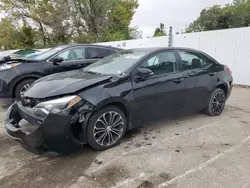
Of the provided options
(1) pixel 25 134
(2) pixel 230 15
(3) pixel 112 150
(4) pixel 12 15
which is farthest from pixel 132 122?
(4) pixel 12 15

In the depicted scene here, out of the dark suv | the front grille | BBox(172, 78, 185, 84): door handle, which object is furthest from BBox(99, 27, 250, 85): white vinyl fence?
the front grille

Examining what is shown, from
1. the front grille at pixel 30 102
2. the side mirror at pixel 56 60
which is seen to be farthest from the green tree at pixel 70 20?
the front grille at pixel 30 102

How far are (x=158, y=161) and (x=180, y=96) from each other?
58.6 inches

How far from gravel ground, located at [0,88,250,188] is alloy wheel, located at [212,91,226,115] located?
0.79 metres

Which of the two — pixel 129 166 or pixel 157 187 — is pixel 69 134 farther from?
pixel 157 187

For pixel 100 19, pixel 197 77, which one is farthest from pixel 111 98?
pixel 100 19

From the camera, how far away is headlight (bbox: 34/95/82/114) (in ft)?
9.11

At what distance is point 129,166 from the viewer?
2.79m

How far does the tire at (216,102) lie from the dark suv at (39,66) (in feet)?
Answer: 11.2

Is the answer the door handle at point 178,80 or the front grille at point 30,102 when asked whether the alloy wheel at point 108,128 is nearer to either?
the front grille at point 30,102

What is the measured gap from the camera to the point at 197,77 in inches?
168

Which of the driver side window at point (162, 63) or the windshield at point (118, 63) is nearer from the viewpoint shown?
the windshield at point (118, 63)

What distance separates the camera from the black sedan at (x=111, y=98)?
2795 mm

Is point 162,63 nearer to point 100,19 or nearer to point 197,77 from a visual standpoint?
point 197,77
